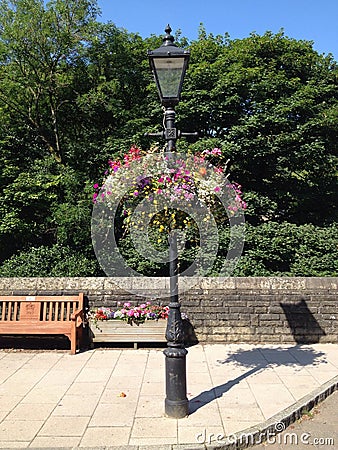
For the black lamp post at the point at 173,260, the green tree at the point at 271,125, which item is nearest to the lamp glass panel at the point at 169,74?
the black lamp post at the point at 173,260

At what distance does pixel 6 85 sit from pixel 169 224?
1034 cm

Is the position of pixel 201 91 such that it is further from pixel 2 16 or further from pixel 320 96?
pixel 2 16

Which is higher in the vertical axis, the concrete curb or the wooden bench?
the wooden bench

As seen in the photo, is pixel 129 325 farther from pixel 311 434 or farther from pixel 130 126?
pixel 130 126

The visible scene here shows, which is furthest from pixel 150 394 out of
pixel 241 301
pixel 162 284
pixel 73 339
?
pixel 241 301

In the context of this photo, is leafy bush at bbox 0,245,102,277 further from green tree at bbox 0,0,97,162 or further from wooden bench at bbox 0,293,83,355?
green tree at bbox 0,0,97,162

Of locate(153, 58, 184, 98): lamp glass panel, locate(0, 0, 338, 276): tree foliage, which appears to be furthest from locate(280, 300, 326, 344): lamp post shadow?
locate(153, 58, 184, 98): lamp glass panel

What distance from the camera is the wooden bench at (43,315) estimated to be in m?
7.16

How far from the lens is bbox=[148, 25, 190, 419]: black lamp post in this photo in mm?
4539

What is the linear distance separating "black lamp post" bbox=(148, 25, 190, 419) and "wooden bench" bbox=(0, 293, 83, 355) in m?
2.93

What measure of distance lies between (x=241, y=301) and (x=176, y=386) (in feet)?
11.7

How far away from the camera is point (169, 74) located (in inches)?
183

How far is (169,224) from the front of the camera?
4871mm

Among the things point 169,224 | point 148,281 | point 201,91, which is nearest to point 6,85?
point 201,91
